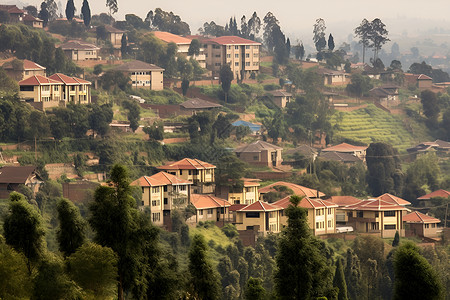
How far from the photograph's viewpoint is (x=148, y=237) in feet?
133

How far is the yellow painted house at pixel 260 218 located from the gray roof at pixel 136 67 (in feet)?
94.6

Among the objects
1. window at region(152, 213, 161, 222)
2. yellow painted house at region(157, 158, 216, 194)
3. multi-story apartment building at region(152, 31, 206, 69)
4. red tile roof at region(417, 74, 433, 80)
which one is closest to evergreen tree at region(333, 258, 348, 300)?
window at region(152, 213, 161, 222)

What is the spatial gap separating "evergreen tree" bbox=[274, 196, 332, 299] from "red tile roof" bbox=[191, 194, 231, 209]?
1324 inches

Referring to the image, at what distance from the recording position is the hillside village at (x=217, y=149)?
6538cm

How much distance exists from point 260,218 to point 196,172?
678 centimetres

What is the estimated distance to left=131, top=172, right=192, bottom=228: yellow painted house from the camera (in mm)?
72750

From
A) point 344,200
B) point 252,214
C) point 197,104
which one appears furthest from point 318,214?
point 197,104

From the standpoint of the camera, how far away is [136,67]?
334ft

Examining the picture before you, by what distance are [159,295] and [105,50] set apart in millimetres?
70446

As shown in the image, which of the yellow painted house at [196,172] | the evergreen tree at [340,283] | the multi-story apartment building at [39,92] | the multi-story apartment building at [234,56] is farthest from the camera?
the multi-story apartment building at [234,56]

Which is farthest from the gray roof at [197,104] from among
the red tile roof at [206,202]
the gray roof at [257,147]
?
the red tile roof at [206,202]

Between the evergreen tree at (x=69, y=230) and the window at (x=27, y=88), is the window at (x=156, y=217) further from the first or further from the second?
the evergreen tree at (x=69, y=230)

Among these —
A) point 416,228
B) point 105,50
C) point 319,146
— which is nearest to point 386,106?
point 319,146

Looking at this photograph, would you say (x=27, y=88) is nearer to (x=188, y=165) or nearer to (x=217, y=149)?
(x=188, y=165)
